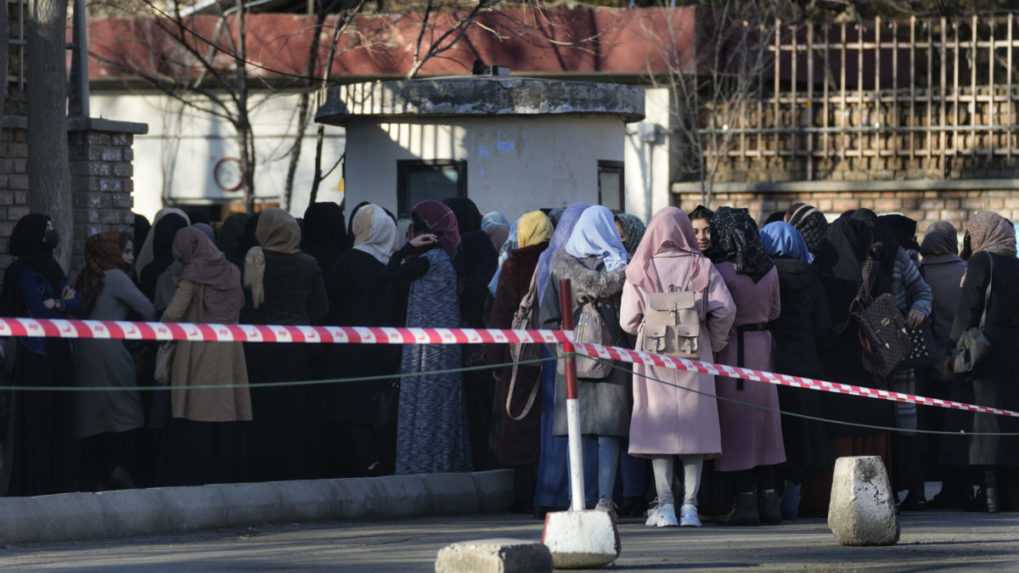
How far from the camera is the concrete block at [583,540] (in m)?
8.39

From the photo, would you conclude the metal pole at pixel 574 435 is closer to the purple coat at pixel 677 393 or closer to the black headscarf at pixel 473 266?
the purple coat at pixel 677 393

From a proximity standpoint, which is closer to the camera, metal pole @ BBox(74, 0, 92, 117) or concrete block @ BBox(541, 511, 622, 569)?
concrete block @ BBox(541, 511, 622, 569)

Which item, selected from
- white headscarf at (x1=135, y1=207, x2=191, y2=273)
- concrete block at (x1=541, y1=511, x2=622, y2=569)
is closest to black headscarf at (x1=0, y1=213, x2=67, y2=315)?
white headscarf at (x1=135, y1=207, x2=191, y2=273)

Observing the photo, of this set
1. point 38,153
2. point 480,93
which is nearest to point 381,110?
point 480,93

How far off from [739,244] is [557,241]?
0.93 meters

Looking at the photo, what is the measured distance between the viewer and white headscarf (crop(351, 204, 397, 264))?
1202 centimetres

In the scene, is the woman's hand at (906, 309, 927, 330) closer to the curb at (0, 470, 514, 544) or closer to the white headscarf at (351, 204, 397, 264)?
the curb at (0, 470, 514, 544)


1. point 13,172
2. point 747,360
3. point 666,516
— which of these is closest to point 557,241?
point 747,360

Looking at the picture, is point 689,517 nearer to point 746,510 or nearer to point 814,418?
point 746,510

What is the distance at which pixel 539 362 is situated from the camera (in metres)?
11.1

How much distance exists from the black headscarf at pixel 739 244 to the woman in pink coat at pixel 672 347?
0.29m

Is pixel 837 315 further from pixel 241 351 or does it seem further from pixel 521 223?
pixel 241 351

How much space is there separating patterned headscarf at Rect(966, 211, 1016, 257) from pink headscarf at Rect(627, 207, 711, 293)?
2.11 m

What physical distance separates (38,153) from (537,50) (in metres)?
15.5
